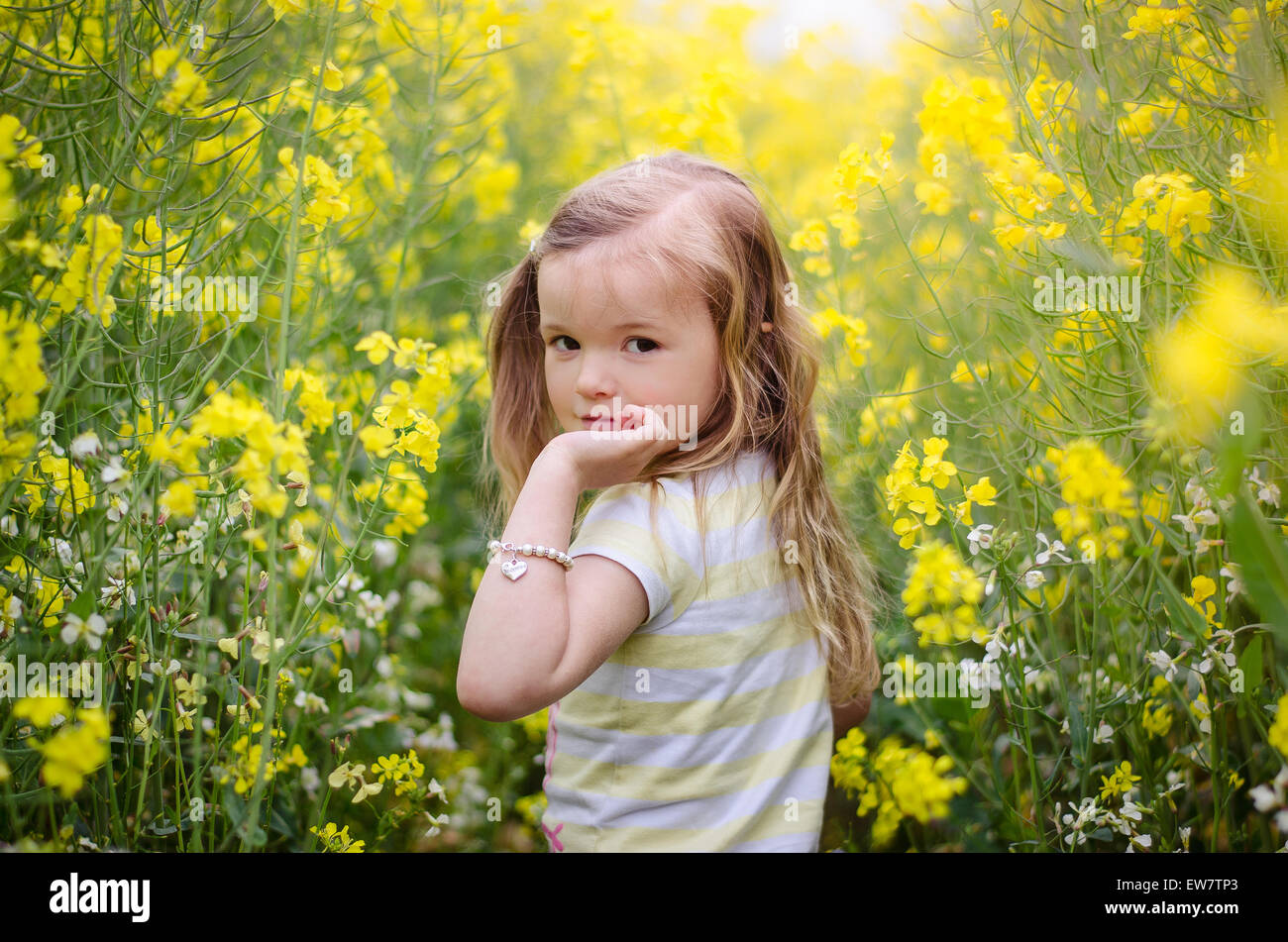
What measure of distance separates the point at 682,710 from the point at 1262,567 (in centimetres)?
60

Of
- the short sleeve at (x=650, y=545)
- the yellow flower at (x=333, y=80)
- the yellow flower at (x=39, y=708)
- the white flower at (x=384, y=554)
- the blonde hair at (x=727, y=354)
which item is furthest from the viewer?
the white flower at (x=384, y=554)

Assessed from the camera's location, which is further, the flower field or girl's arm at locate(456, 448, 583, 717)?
the flower field

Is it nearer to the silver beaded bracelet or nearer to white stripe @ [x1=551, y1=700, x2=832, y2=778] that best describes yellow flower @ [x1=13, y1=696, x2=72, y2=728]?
the silver beaded bracelet

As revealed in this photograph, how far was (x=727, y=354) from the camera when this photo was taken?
3.86 ft

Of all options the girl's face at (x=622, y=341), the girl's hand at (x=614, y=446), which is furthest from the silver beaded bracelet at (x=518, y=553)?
the girl's face at (x=622, y=341)

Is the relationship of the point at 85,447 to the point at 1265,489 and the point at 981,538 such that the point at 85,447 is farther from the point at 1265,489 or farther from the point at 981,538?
the point at 1265,489

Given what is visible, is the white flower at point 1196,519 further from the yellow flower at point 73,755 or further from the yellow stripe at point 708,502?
the yellow flower at point 73,755

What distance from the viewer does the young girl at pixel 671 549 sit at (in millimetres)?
1033

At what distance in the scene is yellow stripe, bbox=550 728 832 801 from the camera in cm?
108

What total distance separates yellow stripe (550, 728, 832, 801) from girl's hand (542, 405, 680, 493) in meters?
0.34

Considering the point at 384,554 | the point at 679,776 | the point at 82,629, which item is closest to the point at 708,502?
the point at 679,776

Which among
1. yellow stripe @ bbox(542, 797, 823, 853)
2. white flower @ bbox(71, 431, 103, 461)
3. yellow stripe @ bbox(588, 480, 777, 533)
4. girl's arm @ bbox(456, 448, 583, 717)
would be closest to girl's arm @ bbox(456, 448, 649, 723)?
girl's arm @ bbox(456, 448, 583, 717)

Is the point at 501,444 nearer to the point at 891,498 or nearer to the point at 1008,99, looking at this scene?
the point at 891,498
